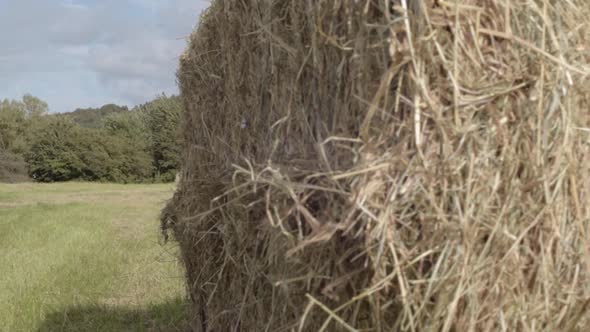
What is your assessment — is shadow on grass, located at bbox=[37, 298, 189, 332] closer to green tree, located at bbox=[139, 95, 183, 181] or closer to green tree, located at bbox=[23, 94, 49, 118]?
green tree, located at bbox=[139, 95, 183, 181]

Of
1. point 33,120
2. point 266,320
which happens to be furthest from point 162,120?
point 266,320

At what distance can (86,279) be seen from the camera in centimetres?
826

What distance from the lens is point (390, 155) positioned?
220 centimetres

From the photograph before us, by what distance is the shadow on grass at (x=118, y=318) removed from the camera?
20.2 ft

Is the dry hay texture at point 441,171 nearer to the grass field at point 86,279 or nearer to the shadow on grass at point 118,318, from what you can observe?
the grass field at point 86,279

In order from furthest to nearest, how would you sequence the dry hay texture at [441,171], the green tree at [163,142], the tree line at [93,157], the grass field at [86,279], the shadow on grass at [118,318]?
the tree line at [93,157], the green tree at [163,142], the grass field at [86,279], the shadow on grass at [118,318], the dry hay texture at [441,171]

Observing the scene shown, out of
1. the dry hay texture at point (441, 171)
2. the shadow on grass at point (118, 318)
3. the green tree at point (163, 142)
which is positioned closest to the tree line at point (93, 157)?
the green tree at point (163, 142)

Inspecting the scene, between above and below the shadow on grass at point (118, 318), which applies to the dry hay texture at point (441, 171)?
above

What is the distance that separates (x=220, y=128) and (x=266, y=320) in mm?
1308

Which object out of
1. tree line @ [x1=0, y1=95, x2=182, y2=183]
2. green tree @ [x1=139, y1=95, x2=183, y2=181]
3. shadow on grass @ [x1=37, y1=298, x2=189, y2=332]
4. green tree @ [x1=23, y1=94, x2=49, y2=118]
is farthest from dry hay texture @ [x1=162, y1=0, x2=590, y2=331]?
green tree @ [x1=23, y1=94, x2=49, y2=118]

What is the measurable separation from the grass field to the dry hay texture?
3222 millimetres

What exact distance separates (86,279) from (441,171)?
6.97m

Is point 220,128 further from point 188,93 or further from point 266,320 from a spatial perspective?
point 266,320

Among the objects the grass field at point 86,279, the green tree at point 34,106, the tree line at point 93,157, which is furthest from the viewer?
the green tree at point 34,106
